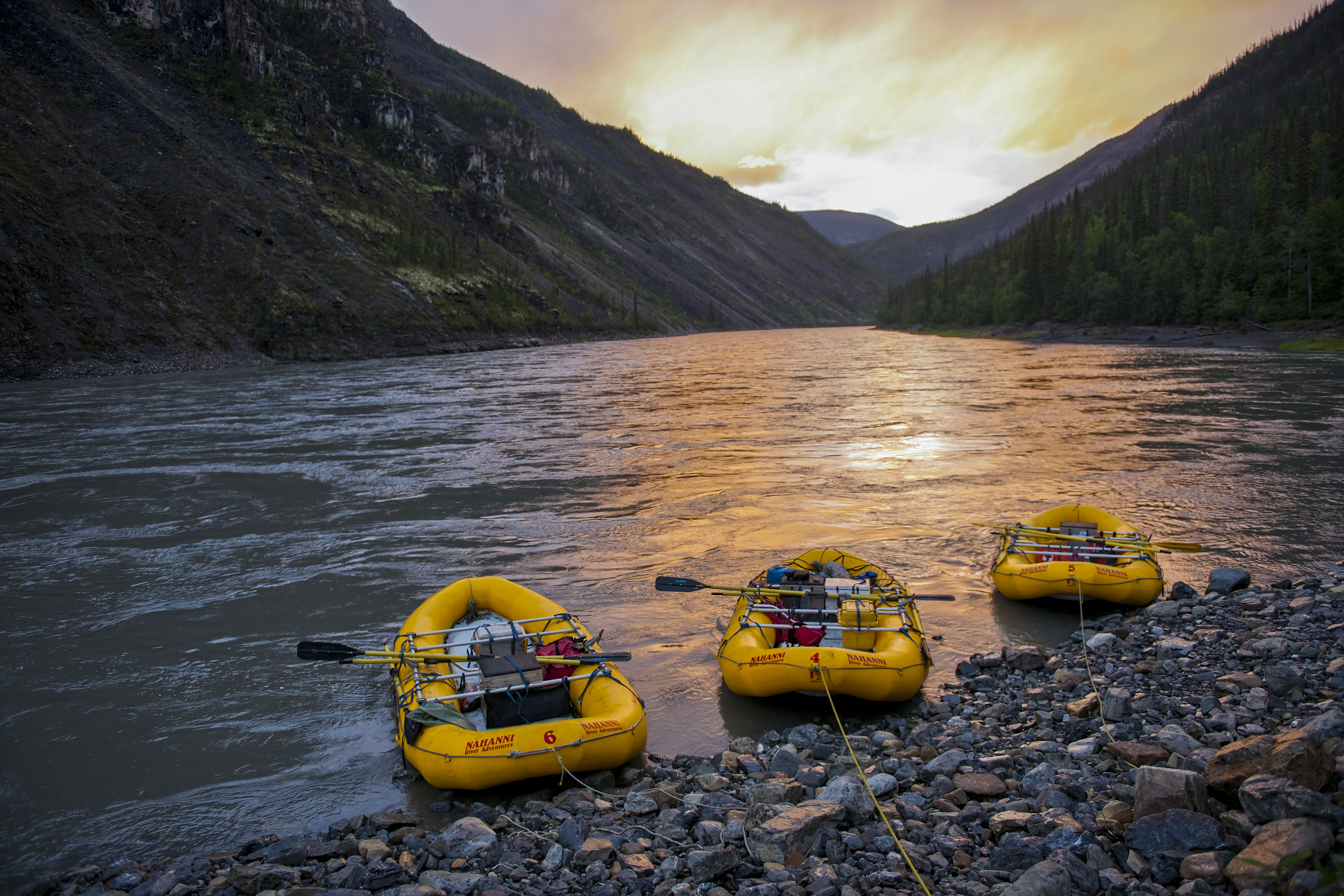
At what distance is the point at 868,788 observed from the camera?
222 inches

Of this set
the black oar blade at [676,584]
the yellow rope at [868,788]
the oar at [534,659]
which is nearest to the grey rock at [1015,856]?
the yellow rope at [868,788]

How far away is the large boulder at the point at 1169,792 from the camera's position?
14.4ft

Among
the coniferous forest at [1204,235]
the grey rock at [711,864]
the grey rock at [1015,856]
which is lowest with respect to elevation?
the grey rock at [711,864]

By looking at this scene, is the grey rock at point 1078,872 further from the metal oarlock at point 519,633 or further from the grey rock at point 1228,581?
the grey rock at point 1228,581

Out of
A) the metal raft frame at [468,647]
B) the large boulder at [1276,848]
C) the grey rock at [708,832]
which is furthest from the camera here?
the metal raft frame at [468,647]

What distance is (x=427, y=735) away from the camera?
6.69 m

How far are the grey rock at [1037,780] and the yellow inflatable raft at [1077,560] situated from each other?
5.23 m

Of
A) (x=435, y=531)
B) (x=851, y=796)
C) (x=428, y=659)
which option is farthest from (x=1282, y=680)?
(x=435, y=531)


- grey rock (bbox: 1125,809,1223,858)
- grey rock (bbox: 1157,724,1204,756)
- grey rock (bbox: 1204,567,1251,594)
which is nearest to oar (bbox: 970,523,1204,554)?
grey rock (bbox: 1204,567,1251,594)

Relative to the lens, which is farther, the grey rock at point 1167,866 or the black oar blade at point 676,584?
the black oar blade at point 676,584

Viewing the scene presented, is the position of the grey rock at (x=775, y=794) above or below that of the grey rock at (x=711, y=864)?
below

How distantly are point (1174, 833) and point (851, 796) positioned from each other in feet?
6.50

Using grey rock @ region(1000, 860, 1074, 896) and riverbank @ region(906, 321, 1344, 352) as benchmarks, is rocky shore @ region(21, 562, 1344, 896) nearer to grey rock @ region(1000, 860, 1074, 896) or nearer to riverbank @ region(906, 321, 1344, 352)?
grey rock @ region(1000, 860, 1074, 896)

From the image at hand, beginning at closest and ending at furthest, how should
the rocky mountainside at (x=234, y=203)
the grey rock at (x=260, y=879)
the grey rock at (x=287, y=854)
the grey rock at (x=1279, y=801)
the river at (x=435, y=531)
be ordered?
the grey rock at (x=1279, y=801)
the grey rock at (x=260, y=879)
the grey rock at (x=287, y=854)
the river at (x=435, y=531)
the rocky mountainside at (x=234, y=203)
